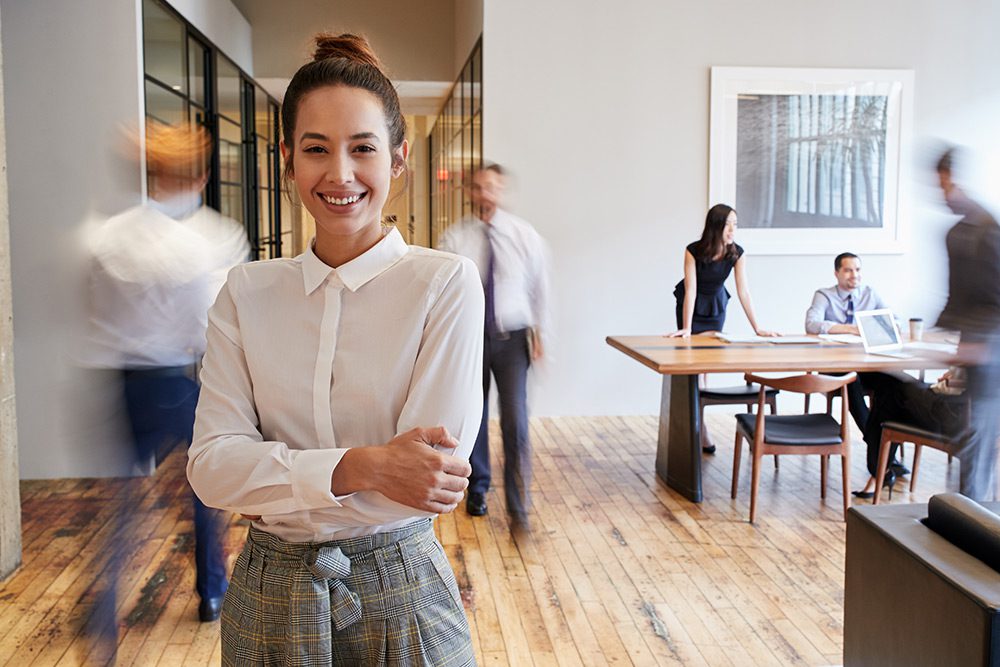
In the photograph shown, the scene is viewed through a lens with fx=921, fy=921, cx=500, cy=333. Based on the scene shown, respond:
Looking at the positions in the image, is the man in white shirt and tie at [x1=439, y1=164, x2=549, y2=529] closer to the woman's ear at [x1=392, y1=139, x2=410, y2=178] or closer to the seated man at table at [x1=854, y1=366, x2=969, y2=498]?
the seated man at table at [x1=854, y1=366, x2=969, y2=498]

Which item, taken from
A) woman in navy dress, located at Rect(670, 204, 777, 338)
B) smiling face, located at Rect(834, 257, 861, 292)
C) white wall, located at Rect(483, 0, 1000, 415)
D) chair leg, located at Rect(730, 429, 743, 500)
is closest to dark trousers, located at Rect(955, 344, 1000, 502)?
chair leg, located at Rect(730, 429, 743, 500)

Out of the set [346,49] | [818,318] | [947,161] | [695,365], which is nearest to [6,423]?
[695,365]

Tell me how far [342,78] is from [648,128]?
616 cm

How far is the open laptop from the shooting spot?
5.02 metres

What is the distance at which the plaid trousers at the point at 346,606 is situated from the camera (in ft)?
3.80

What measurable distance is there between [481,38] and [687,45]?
157 cm

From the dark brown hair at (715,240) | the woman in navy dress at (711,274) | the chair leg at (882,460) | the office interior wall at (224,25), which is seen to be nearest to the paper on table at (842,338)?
→ the woman in navy dress at (711,274)

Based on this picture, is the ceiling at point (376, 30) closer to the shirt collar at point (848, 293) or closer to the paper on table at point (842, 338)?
the shirt collar at point (848, 293)

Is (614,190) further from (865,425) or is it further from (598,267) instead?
(865,425)

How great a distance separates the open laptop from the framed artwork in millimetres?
2038

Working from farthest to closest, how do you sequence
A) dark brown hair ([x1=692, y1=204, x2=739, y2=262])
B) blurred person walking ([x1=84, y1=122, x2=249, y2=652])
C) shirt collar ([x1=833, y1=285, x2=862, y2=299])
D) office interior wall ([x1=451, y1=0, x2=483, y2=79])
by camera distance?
office interior wall ([x1=451, y1=0, x2=483, y2=79])
shirt collar ([x1=833, y1=285, x2=862, y2=299])
dark brown hair ([x1=692, y1=204, x2=739, y2=262])
blurred person walking ([x1=84, y1=122, x2=249, y2=652])

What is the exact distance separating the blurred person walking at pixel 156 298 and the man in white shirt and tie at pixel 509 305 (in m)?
1.45

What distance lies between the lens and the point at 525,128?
6.95 meters

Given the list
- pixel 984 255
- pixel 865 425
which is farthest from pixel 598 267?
pixel 984 255
